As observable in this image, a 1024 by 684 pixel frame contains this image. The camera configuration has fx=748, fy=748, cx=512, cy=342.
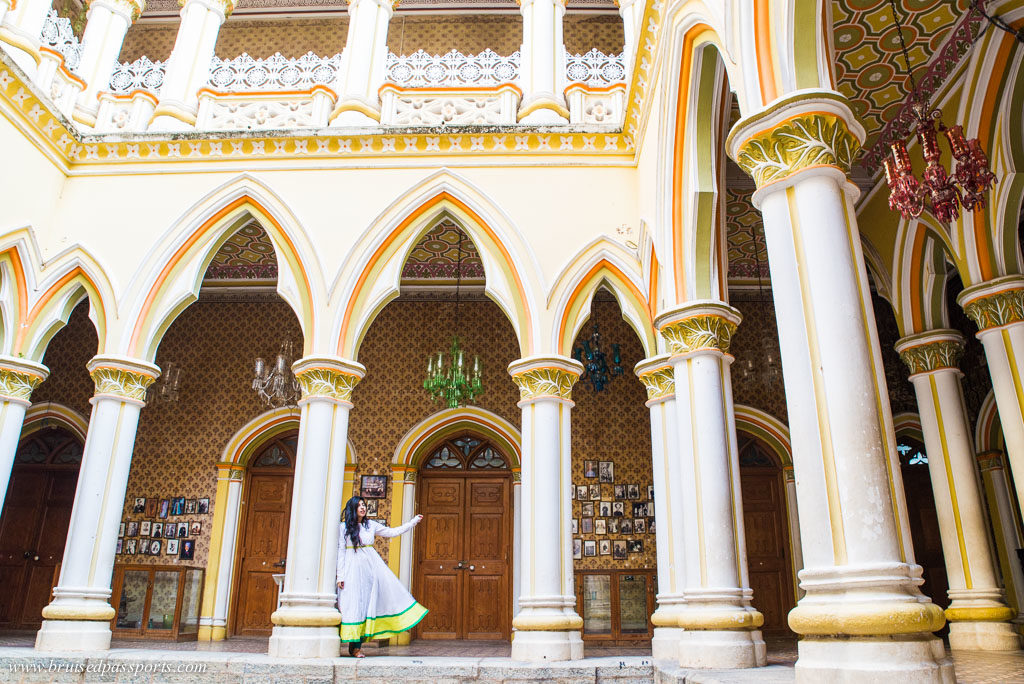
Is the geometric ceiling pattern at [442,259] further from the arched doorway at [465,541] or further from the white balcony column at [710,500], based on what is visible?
the white balcony column at [710,500]

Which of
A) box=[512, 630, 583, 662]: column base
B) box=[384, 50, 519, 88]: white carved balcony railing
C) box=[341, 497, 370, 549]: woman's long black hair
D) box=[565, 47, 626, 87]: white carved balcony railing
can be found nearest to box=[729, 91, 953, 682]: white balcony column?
box=[512, 630, 583, 662]: column base

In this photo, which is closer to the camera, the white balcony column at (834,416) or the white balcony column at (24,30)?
the white balcony column at (834,416)

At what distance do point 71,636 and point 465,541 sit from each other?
16.3 ft

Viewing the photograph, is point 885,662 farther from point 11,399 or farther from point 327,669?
point 11,399

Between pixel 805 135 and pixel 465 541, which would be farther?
pixel 465 541

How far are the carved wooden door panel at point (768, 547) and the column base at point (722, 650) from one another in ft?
16.5

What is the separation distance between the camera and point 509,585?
9.97 m

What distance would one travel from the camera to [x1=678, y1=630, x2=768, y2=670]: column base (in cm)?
496

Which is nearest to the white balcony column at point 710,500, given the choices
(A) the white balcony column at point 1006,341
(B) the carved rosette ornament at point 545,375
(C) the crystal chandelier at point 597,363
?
(B) the carved rosette ornament at point 545,375

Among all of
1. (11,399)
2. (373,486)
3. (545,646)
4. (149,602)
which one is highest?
(11,399)

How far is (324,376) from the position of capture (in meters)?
7.06

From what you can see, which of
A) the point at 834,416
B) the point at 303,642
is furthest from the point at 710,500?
the point at 303,642

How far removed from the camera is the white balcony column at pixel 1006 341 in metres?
6.15

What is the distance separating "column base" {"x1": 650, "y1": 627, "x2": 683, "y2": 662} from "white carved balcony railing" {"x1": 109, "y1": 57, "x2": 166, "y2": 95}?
26.0 ft
